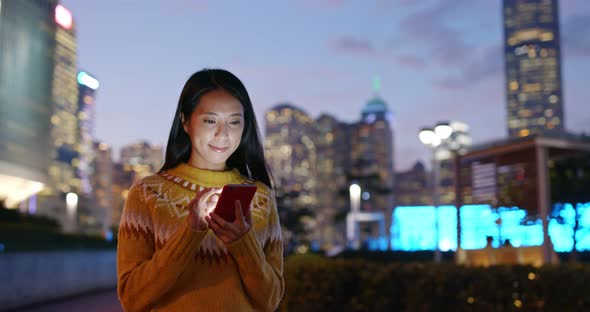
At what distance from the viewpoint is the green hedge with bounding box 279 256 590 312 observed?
9172 mm

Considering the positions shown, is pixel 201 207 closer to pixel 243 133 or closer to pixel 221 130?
pixel 221 130

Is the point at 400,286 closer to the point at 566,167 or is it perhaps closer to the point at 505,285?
the point at 505,285

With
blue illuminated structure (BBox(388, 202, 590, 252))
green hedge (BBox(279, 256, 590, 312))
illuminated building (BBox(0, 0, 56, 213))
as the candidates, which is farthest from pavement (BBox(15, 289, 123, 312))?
illuminated building (BBox(0, 0, 56, 213))

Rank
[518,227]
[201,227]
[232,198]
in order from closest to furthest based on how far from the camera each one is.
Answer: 1. [232,198]
2. [201,227]
3. [518,227]

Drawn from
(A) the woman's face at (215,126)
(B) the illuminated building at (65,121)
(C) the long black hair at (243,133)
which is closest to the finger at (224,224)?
(A) the woman's face at (215,126)

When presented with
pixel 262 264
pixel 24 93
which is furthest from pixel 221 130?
pixel 24 93

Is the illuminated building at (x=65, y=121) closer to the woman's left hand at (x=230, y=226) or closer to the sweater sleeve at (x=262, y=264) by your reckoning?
the sweater sleeve at (x=262, y=264)

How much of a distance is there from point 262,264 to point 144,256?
1.36 feet

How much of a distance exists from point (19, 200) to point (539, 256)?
62700mm

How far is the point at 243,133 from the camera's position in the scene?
2664 millimetres

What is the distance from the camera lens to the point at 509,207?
23.6m

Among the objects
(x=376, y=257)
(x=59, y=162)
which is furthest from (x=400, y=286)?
(x=59, y=162)

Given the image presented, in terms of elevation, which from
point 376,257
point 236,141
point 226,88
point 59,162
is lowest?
point 376,257

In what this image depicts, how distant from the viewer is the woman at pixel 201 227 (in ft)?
7.29
